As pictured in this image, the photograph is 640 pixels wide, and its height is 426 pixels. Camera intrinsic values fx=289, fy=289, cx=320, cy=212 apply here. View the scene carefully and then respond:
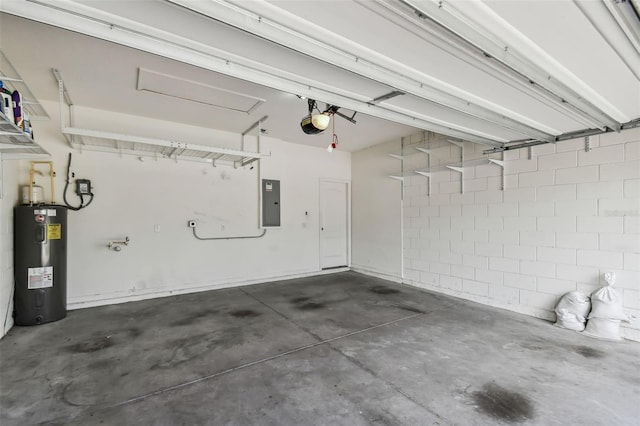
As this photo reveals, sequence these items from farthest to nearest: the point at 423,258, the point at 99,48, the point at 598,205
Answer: the point at 423,258, the point at 598,205, the point at 99,48

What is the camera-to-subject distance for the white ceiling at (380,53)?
1466mm

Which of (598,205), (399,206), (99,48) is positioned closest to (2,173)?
(99,48)

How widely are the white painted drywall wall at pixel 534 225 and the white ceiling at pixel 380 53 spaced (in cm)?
53

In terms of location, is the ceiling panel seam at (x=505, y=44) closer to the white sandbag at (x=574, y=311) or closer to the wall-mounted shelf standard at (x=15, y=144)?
the white sandbag at (x=574, y=311)

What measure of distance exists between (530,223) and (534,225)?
2.0 inches

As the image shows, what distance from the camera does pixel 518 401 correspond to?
2033 millimetres

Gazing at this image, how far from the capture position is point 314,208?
6.30 m

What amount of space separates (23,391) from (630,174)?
5.84m

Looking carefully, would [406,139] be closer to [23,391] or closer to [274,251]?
[274,251]

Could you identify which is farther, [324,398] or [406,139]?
[406,139]

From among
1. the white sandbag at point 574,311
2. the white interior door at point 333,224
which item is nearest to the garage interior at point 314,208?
the white sandbag at point 574,311

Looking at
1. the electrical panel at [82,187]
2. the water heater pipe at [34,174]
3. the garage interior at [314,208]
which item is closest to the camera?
the garage interior at [314,208]

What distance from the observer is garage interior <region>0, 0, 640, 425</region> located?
173cm

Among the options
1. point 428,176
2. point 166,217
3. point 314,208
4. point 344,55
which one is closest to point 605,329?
point 428,176
